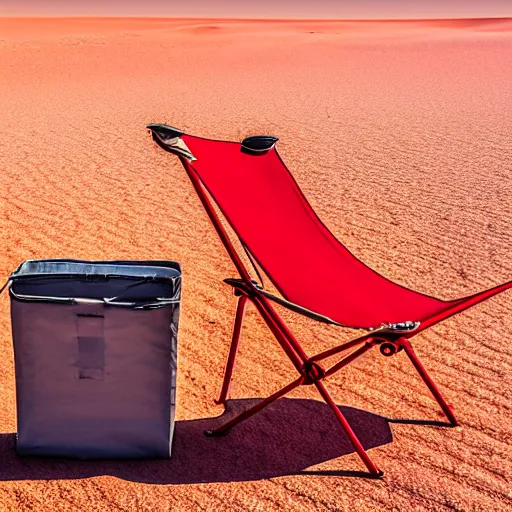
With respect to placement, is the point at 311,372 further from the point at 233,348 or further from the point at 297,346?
the point at 233,348

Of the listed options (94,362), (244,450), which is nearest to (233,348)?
(244,450)

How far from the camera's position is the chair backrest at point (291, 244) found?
3145 mm

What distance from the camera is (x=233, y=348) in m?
3.38

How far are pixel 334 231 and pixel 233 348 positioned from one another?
8.95 ft

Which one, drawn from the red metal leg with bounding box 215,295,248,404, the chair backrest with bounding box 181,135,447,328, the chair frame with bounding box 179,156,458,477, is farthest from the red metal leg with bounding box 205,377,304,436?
the chair backrest with bounding box 181,135,447,328

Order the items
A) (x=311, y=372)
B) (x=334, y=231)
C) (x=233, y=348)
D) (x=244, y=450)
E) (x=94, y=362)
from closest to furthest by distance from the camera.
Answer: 1. (x=94, y=362)
2. (x=311, y=372)
3. (x=244, y=450)
4. (x=233, y=348)
5. (x=334, y=231)

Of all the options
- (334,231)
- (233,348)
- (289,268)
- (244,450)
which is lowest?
(334,231)

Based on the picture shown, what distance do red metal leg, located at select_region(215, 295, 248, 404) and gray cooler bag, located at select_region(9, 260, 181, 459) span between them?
1.29 feet

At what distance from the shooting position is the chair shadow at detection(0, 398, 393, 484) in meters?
2.92

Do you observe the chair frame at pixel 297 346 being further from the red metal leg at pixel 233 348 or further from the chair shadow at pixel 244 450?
the chair shadow at pixel 244 450

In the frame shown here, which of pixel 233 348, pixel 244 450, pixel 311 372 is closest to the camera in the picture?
pixel 311 372

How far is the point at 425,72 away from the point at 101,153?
498 inches

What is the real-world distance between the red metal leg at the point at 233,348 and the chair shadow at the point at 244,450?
0.07m

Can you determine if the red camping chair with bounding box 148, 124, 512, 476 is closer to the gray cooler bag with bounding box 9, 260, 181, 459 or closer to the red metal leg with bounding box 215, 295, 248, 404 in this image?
the red metal leg with bounding box 215, 295, 248, 404
